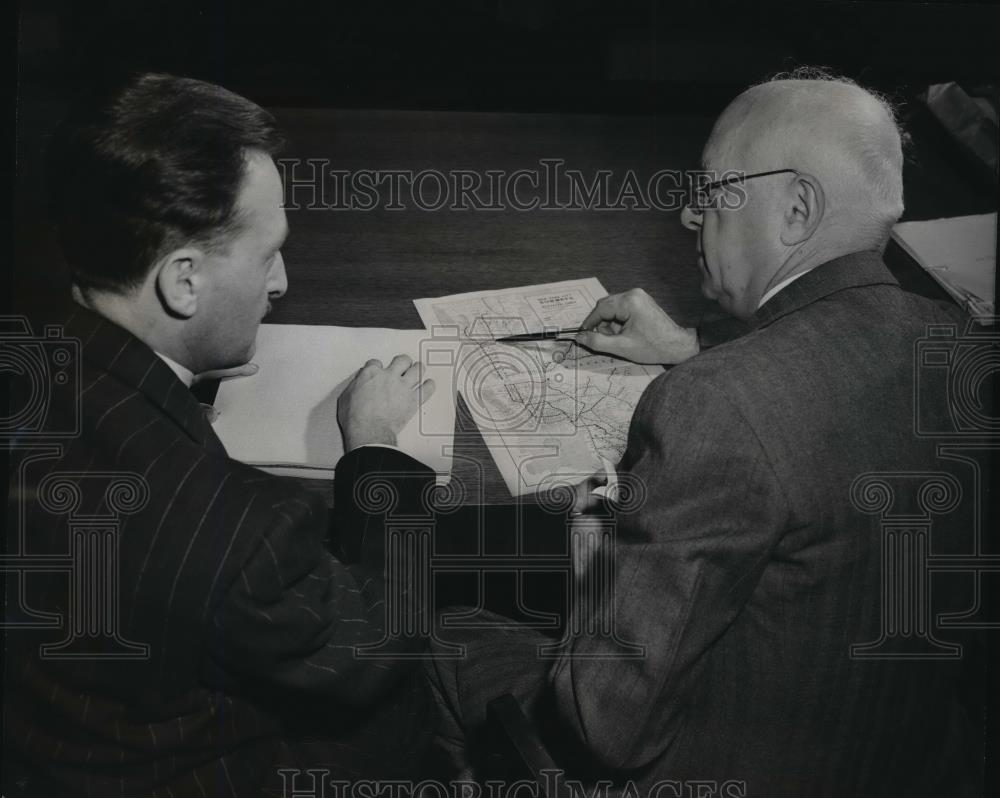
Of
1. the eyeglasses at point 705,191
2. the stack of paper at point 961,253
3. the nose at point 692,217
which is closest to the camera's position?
the eyeglasses at point 705,191

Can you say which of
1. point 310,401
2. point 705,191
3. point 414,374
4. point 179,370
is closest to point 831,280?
point 705,191

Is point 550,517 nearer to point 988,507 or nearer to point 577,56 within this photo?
point 988,507

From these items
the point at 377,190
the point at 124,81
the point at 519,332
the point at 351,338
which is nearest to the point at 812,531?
the point at 519,332

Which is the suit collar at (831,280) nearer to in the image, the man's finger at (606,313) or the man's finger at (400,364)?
the man's finger at (606,313)

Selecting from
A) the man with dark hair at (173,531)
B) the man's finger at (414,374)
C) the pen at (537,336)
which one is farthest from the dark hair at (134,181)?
the pen at (537,336)

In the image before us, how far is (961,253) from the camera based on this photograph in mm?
2014

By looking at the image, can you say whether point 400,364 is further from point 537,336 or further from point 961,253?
point 961,253

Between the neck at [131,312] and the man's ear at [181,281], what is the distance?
0.02 metres

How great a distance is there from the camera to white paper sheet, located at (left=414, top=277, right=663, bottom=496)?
1.62 m

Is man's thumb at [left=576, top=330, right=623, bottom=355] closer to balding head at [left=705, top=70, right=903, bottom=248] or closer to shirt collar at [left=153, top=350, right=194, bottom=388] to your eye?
balding head at [left=705, top=70, right=903, bottom=248]

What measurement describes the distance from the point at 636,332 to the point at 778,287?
37cm

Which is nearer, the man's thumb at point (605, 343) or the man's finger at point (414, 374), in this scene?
the man's finger at point (414, 374)

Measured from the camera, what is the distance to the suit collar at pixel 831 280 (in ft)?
4.65

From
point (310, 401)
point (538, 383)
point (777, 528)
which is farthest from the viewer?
point (538, 383)
